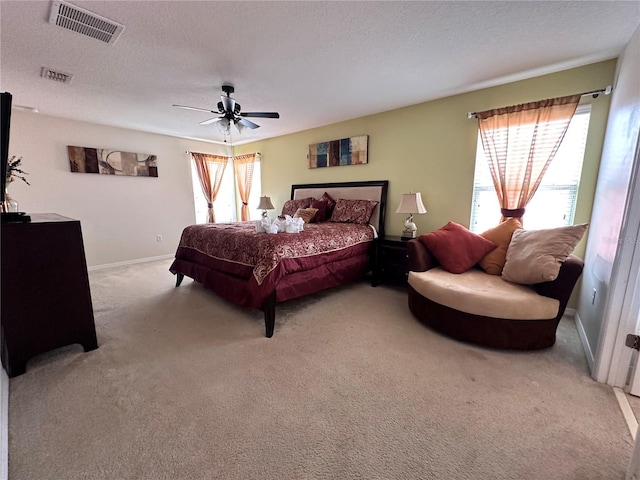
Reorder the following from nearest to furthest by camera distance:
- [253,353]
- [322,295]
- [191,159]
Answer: [253,353]
[322,295]
[191,159]

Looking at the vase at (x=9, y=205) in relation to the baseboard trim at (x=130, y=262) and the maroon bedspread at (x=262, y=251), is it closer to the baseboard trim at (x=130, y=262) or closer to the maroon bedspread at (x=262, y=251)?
Answer: the maroon bedspread at (x=262, y=251)

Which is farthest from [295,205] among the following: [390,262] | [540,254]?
[540,254]

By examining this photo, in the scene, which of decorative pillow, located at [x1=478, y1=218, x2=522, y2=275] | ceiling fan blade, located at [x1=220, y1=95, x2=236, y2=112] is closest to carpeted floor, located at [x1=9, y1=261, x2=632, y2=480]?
decorative pillow, located at [x1=478, y1=218, x2=522, y2=275]

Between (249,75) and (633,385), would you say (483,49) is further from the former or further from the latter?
(633,385)

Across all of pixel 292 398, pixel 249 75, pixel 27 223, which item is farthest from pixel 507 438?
pixel 249 75

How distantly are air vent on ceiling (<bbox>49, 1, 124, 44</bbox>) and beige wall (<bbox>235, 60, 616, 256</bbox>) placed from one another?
3.02 metres

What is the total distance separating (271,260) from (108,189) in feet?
12.9

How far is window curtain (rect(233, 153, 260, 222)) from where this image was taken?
18.9 feet

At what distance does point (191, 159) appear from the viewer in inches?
213

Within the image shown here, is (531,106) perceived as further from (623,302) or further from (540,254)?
(623,302)

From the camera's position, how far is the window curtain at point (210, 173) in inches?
217

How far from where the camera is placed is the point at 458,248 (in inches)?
101

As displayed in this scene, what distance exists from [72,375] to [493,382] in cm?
282

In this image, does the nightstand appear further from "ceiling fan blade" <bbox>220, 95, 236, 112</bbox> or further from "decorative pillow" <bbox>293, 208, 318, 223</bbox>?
"ceiling fan blade" <bbox>220, 95, 236, 112</bbox>
